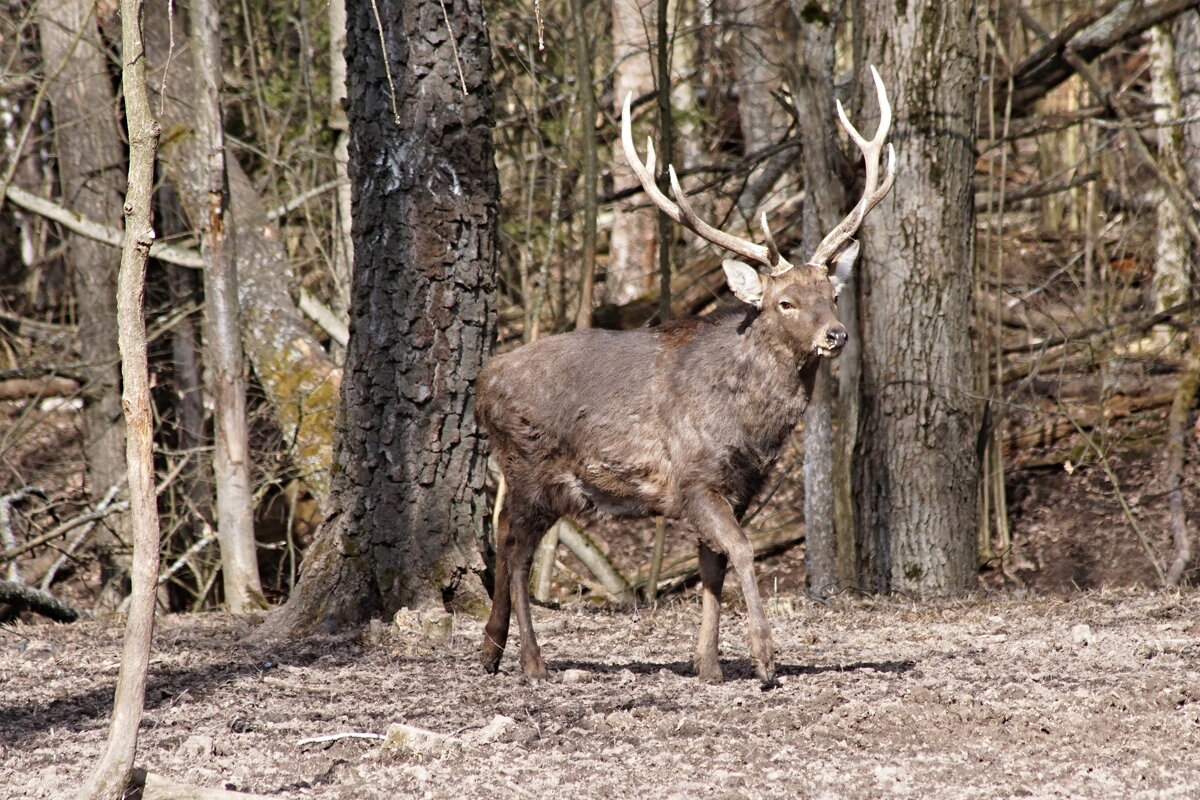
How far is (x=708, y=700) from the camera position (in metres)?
5.23

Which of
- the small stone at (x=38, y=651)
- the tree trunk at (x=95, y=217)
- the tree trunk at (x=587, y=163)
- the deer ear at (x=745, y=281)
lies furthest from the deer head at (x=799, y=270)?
the tree trunk at (x=95, y=217)

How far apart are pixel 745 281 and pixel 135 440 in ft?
10.5

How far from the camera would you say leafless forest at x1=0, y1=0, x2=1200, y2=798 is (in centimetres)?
465

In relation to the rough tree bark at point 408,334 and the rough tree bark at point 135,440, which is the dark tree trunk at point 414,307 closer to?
the rough tree bark at point 408,334

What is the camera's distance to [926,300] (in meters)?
8.54

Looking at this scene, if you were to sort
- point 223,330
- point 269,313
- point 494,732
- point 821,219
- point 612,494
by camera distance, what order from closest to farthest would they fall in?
1. point 494,732
2. point 612,494
3. point 223,330
4. point 821,219
5. point 269,313

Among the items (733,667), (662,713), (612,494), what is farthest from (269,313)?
(662,713)

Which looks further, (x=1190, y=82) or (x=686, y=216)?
(x=1190, y=82)

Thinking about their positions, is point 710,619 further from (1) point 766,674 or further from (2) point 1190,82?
(2) point 1190,82

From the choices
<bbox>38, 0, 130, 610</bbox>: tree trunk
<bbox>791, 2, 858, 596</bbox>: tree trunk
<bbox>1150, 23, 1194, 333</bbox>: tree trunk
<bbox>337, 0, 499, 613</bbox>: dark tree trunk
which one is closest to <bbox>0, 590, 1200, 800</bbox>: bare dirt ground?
<bbox>337, 0, 499, 613</bbox>: dark tree trunk

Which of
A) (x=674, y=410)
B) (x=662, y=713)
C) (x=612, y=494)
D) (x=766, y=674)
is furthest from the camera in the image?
(x=612, y=494)

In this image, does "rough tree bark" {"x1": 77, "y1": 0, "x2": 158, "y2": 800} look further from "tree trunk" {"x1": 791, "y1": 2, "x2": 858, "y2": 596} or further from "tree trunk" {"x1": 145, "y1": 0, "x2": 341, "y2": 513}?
"tree trunk" {"x1": 145, "y1": 0, "x2": 341, "y2": 513}

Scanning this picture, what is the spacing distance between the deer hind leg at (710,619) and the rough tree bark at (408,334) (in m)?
1.84

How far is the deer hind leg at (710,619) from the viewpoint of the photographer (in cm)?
574
